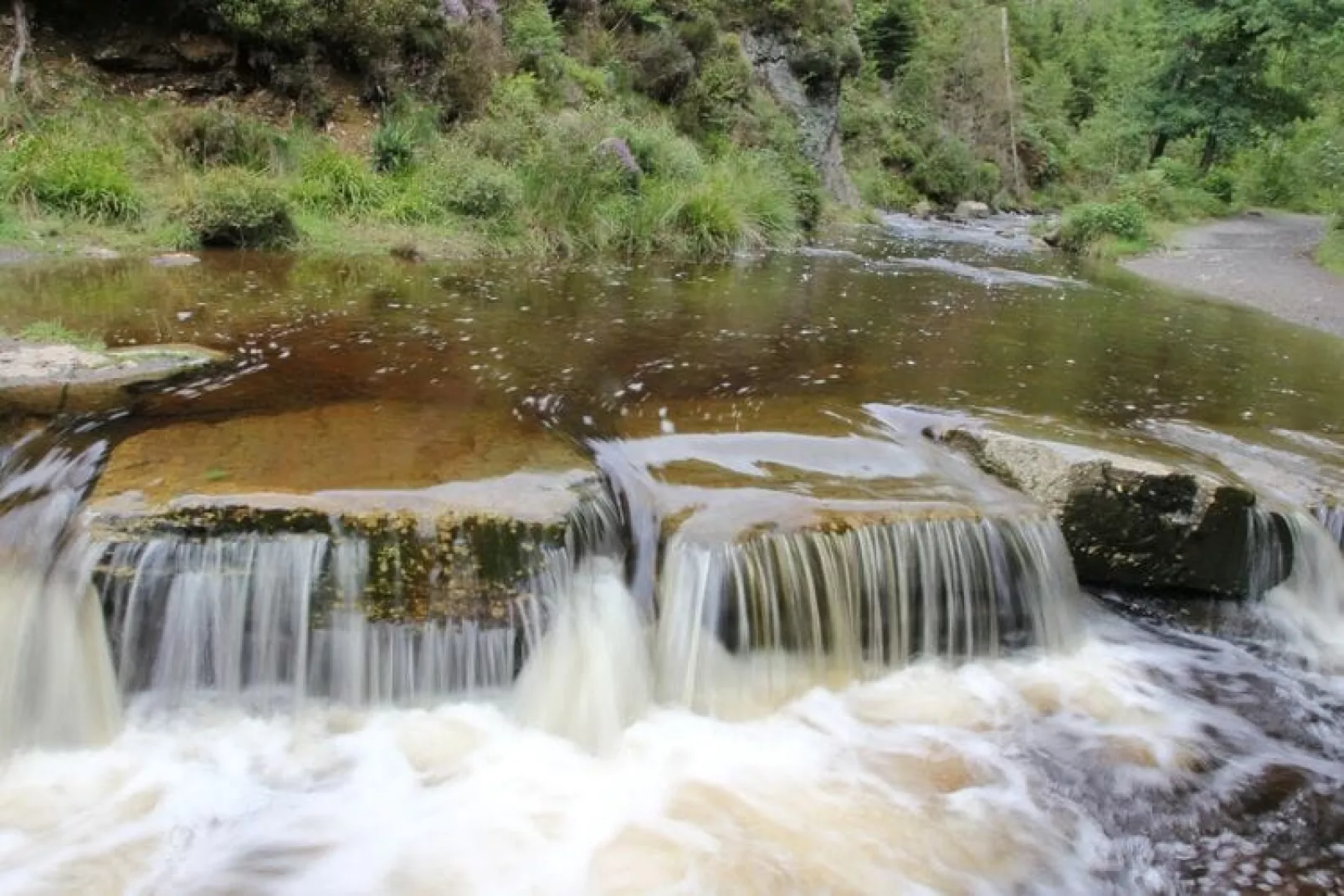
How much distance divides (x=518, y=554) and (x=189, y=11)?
12896 mm

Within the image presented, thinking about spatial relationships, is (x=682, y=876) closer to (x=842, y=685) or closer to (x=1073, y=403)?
(x=842, y=685)

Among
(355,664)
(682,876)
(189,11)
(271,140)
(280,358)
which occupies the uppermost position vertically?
(189,11)

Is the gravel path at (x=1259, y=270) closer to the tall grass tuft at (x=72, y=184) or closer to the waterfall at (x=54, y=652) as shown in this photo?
the waterfall at (x=54, y=652)

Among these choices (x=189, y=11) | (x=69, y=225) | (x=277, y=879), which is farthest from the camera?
(x=189, y=11)

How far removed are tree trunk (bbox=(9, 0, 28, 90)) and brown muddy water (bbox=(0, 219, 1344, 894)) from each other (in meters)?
8.44

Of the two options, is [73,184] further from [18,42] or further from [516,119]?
[516,119]

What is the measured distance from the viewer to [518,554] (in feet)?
13.6

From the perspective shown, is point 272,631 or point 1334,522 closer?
point 272,631

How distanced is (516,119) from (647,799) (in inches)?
495

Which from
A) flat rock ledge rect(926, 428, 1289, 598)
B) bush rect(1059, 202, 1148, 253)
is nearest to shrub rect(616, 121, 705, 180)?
bush rect(1059, 202, 1148, 253)

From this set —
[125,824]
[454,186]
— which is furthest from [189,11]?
[125,824]

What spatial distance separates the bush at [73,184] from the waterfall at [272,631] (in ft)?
26.4

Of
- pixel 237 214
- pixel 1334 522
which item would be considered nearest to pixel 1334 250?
pixel 1334 522

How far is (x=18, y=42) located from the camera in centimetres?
1221
